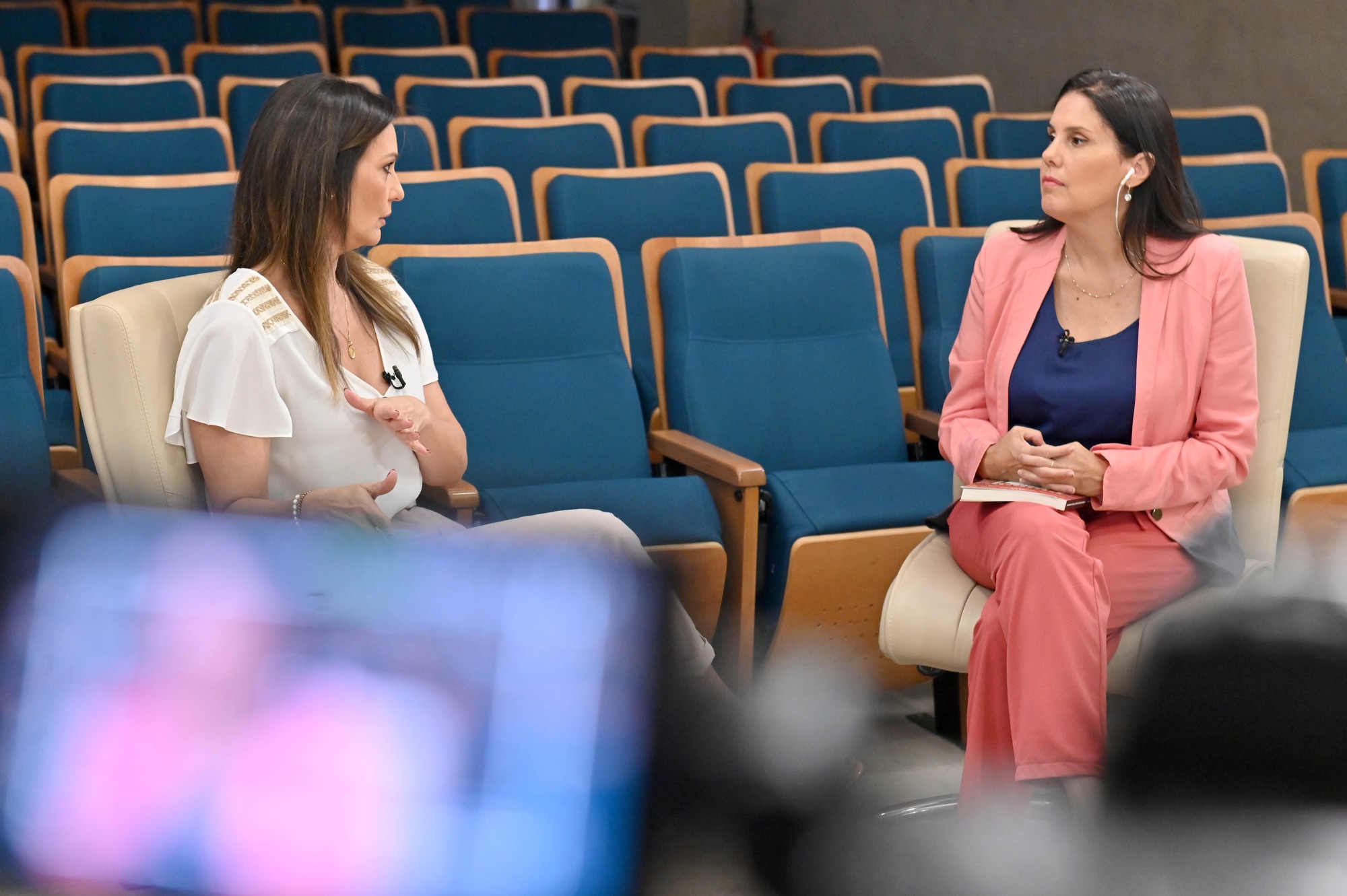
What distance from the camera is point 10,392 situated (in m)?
1.46

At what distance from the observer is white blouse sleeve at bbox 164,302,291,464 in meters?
1.21

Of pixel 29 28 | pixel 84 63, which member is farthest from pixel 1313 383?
pixel 29 28

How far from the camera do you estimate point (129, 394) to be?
121 cm

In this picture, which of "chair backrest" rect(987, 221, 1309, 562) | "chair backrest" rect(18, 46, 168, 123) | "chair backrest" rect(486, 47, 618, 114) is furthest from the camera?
"chair backrest" rect(486, 47, 618, 114)

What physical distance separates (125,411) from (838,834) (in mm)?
730

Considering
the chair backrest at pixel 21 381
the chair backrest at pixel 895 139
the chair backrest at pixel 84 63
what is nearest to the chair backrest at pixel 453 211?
the chair backrest at pixel 21 381

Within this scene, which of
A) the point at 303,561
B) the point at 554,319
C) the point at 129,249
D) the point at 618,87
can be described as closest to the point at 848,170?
the point at 554,319

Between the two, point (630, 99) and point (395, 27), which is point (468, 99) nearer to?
point (630, 99)

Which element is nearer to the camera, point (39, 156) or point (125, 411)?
point (125, 411)

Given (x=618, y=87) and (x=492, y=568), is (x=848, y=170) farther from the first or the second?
(x=492, y=568)

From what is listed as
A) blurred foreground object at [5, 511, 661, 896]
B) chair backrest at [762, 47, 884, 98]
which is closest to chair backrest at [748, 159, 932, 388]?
blurred foreground object at [5, 511, 661, 896]

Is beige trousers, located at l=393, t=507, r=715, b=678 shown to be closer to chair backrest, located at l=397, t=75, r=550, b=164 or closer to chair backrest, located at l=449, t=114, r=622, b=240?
chair backrest, located at l=449, t=114, r=622, b=240

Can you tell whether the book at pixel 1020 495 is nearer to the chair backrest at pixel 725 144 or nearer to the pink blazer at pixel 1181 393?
the pink blazer at pixel 1181 393

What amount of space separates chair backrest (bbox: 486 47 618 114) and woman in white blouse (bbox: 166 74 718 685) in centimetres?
226
